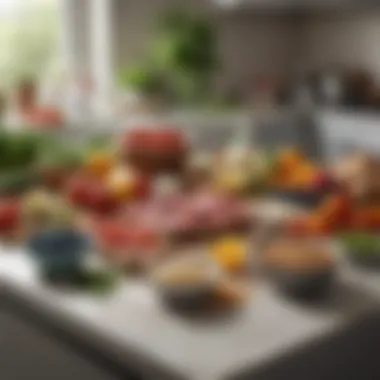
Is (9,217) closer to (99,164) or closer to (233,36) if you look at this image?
(99,164)

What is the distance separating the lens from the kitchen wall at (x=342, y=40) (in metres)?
2.42

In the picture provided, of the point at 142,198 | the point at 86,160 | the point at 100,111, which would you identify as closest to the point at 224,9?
the point at 100,111

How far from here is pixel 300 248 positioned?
835 mm

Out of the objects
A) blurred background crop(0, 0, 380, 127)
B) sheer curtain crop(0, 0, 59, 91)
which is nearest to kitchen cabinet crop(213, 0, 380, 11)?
blurred background crop(0, 0, 380, 127)

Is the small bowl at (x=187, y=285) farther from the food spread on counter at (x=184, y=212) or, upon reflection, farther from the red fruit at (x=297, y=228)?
the red fruit at (x=297, y=228)

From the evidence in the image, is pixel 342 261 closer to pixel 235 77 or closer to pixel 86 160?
pixel 86 160

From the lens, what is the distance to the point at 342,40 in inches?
99.2

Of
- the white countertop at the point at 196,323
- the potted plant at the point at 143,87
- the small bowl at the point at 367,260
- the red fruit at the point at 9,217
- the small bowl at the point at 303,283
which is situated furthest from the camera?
the potted plant at the point at 143,87

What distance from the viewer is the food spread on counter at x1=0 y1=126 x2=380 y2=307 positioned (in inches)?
32.4

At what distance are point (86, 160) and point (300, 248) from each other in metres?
0.64

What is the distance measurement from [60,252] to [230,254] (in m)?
0.20

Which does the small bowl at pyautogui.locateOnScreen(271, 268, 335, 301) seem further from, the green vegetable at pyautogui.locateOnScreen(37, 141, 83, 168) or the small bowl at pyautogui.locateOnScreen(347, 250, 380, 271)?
the green vegetable at pyautogui.locateOnScreen(37, 141, 83, 168)

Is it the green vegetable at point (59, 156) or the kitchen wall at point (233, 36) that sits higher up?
the kitchen wall at point (233, 36)

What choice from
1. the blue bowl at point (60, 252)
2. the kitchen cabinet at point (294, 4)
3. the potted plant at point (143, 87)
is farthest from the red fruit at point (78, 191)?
the kitchen cabinet at point (294, 4)
